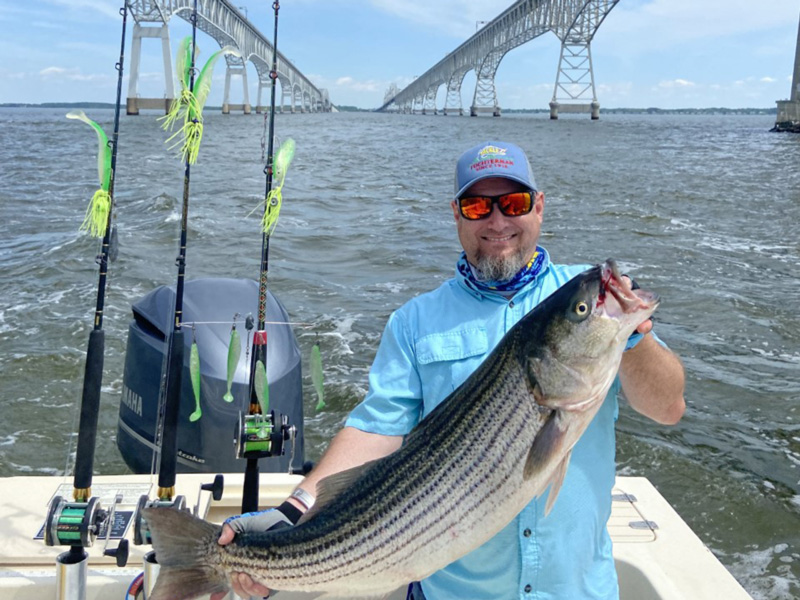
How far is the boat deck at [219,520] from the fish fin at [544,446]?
5.25ft

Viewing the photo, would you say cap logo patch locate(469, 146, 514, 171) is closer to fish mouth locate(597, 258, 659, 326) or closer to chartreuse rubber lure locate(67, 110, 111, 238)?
fish mouth locate(597, 258, 659, 326)

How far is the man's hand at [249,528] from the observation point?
88.7 inches

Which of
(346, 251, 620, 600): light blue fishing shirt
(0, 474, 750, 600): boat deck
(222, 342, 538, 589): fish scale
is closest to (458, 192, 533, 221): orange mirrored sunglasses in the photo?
(346, 251, 620, 600): light blue fishing shirt

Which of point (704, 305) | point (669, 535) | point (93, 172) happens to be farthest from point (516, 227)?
point (93, 172)

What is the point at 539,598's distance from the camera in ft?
7.85

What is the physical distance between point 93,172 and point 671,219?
1941cm

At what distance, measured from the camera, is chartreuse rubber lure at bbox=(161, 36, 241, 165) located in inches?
142

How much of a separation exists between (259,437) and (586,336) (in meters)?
1.87

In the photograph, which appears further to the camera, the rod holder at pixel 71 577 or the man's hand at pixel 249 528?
the rod holder at pixel 71 577

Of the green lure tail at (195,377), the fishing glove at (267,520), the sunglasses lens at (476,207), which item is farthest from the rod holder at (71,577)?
the sunglasses lens at (476,207)

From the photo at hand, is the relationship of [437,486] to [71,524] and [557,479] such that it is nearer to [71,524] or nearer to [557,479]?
[557,479]

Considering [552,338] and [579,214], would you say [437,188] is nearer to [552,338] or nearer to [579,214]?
[579,214]

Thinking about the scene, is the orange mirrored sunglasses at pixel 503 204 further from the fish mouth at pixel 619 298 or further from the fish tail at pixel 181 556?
the fish tail at pixel 181 556

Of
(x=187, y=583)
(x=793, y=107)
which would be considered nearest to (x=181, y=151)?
(x=187, y=583)
